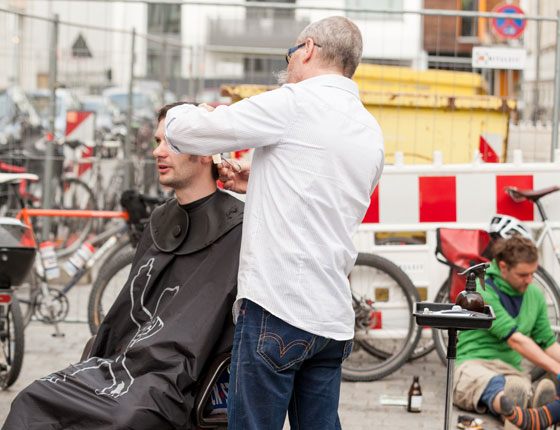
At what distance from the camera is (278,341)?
298 cm

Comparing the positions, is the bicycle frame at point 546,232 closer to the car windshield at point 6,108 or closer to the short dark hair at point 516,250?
the short dark hair at point 516,250

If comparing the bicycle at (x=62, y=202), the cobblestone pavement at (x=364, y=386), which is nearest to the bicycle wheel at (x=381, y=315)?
the cobblestone pavement at (x=364, y=386)

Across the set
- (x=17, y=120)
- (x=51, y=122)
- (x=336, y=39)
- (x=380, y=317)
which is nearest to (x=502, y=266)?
(x=380, y=317)

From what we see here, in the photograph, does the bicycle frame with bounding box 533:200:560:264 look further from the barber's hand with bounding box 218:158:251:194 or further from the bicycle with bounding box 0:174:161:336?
the barber's hand with bounding box 218:158:251:194

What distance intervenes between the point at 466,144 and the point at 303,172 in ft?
16.6

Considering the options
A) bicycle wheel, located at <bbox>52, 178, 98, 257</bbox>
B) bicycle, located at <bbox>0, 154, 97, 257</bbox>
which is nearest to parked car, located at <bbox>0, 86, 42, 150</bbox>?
bicycle, located at <bbox>0, 154, 97, 257</bbox>

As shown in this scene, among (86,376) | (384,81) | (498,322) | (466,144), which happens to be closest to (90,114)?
(384,81)

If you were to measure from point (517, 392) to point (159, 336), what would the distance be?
2.54m

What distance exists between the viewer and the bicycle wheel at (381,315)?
6195 millimetres

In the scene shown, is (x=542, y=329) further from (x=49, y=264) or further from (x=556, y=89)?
(x=49, y=264)

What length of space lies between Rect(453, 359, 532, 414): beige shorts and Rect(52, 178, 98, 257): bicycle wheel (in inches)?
145

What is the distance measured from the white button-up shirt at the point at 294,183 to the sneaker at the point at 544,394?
2508 millimetres

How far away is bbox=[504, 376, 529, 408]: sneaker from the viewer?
Result: 537 cm

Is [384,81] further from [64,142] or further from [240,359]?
[240,359]
